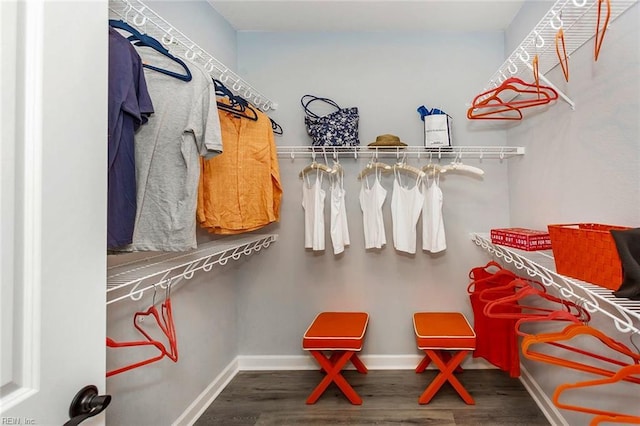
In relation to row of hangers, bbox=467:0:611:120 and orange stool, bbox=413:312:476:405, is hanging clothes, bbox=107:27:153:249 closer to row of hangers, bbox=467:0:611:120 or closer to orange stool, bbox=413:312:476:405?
row of hangers, bbox=467:0:611:120

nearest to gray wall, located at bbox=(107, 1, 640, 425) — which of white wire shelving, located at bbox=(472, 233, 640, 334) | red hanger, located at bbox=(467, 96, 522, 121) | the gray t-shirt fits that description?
red hanger, located at bbox=(467, 96, 522, 121)

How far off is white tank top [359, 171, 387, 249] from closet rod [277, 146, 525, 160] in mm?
225

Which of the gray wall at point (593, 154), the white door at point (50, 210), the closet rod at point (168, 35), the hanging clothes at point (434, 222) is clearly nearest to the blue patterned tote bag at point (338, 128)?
the closet rod at point (168, 35)

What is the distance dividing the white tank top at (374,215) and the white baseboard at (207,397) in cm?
136

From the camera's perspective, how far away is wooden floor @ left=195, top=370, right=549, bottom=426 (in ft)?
5.82

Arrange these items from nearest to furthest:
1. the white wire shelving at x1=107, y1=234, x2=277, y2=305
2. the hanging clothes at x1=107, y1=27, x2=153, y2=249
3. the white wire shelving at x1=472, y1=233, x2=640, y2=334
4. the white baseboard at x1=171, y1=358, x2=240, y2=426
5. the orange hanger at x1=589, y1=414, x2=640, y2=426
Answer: the orange hanger at x1=589, y1=414, x2=640, y2=426 < the white wire shelving at x1=472, y1=233, x2=640, y2=334 < the hanging clothes at x1=107, y1=27, x2=153, y2=249 < the white wire shelving at x1=107, y1=234, x2=277, y2=305 < the white baseboard at x1=171, y1=358, x2=240, y2=426

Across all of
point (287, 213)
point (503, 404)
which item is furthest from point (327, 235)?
point (503, 404)

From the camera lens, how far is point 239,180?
1.74 meters

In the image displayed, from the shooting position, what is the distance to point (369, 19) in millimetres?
2215

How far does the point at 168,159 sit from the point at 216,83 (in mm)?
712

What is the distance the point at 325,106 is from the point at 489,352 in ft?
6.80

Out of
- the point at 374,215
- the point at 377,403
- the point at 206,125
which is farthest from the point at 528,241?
the point at 206,125

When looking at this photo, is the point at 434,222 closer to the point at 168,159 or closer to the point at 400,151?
the point at 400,151

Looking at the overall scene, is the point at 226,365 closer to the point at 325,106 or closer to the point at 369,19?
the point at 325,106
